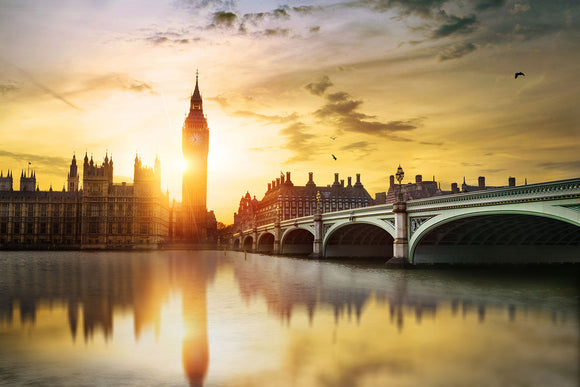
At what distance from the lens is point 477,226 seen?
42219 millimetres

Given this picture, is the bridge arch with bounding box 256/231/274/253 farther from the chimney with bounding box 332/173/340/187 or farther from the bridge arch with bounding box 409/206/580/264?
the bridge arch with bounding box 409/206/580/264

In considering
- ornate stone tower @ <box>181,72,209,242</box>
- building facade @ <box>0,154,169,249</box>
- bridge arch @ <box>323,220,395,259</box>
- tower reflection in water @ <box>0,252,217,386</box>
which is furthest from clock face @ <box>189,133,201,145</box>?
tower reflection in water @ <box>0,252,217,386</box>

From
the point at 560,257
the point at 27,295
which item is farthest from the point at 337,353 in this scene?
the point at 560,257

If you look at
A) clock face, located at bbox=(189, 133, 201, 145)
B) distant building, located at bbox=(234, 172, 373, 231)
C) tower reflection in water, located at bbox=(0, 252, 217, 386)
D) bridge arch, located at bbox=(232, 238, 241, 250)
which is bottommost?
bridge arch, located at bbox=(232, 238, 241, 250)

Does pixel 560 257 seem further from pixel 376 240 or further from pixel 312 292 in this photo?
pixel 312 292

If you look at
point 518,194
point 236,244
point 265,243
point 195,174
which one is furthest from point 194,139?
point 518,194

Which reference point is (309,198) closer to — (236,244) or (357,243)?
(236,244)

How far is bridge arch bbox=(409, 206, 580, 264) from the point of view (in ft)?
125

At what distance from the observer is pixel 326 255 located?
67562 millimetres

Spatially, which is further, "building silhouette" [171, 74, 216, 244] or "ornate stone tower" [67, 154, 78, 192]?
"ornate stone tower" [67, 154, 78, 192]

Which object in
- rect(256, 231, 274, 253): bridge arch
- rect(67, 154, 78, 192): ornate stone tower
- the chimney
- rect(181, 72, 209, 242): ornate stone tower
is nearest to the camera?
rect(256, 231, 274, 253): bridge arch

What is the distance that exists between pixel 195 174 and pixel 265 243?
6720 centimetres

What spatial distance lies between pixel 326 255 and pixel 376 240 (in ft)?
27.7

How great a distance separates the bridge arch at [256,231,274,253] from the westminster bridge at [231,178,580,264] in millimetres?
46073
